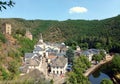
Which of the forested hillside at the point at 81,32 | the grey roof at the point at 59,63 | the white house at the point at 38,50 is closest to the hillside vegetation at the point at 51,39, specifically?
the forested hillside at the point at 81,32

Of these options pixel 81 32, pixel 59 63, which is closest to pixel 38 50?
pixel 59 63

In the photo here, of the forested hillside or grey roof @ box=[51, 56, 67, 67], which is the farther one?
the forested hillside

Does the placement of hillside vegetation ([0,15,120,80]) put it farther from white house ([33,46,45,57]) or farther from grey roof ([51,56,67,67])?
grey roof ([51,56,67,67])

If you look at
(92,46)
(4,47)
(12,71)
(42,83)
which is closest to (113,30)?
(92,46)

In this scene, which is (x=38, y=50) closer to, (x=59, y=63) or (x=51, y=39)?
(x=59, y=63)

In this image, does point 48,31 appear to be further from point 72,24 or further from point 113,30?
point 113,30

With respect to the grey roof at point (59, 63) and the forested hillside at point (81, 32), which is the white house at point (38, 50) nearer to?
the forested hillside at point (81, 32)

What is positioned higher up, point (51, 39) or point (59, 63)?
point (59, 63)

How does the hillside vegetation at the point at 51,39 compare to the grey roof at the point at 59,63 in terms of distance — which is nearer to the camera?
the hillside vegetation at the point at 51,39

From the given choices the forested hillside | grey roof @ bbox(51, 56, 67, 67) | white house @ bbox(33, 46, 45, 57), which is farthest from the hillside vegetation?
grey roof @ bbox(51, 56, 67, 67)
